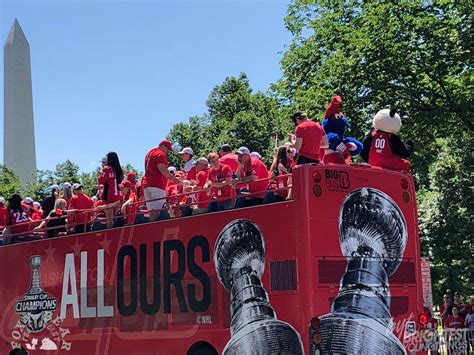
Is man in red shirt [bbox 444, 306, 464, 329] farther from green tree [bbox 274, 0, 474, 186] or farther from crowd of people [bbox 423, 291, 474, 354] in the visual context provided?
green tree [bbox 274, 0, 474, 186]

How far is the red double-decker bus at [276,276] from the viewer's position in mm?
8914

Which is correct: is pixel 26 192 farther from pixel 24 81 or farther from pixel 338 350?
pixel 338 350

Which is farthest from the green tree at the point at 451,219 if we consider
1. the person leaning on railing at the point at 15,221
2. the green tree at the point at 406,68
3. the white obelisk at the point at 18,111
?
the white obelisk at the point at 18,111

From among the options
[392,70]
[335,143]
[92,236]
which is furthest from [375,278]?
[392,70]

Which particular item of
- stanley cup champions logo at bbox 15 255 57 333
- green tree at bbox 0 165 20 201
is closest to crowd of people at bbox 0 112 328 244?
stanley cup champions logo at bbox 15 255 57 333

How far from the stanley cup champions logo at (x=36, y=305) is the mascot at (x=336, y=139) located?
5.81m

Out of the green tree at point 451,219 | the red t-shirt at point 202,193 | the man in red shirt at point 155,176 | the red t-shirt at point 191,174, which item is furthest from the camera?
the green tree at point 451,219

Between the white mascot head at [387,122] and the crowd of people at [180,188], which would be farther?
the white mascot head at [387,122]

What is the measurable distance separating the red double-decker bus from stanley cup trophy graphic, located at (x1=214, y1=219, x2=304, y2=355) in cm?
1

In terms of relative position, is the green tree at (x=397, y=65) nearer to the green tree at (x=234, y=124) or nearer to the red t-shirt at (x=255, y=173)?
the red t-shirt at (x=255, y=173)

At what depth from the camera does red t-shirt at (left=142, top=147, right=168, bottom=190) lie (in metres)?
11.7

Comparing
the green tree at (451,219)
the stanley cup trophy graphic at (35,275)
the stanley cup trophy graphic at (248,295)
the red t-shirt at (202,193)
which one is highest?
the green tree at (451,219)

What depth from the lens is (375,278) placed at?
9.45m

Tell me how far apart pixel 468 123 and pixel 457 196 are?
1272 cm
